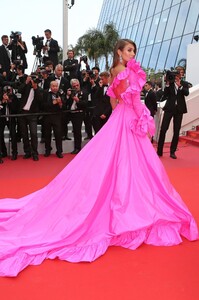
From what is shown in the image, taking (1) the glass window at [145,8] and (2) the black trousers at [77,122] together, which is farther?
(1) the glass window at [145,8]

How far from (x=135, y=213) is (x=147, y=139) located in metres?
0.67

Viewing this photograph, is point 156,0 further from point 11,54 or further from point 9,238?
point 9,238

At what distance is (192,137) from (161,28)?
1419cm

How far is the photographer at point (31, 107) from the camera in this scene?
21.3 ft

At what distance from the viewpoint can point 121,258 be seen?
261cm

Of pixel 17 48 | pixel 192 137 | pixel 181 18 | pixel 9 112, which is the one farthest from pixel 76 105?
pixel 181 18

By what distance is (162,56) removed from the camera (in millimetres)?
19953

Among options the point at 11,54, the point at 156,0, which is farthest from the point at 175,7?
the point at 11,54

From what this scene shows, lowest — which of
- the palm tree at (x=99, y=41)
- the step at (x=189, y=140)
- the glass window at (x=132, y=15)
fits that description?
the step at (x=189, y=140)

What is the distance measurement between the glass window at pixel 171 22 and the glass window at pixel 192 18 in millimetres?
1660

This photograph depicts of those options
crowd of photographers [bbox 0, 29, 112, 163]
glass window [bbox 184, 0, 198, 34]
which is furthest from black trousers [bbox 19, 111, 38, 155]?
glass window [bbox 184, 0, 198, 34]

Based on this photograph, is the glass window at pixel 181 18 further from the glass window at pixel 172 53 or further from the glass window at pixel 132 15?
the glass window at pixel 132 15

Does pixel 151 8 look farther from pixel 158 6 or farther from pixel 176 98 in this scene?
pixel 176 98

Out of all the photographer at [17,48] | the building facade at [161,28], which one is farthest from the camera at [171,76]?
the building facade at [161,28]
